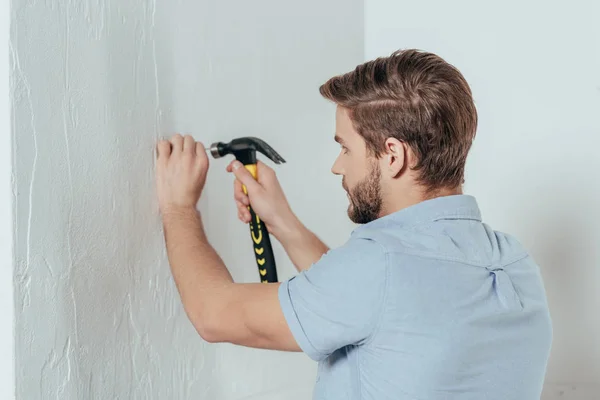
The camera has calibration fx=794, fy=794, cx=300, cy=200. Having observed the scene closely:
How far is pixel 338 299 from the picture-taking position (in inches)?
40.7

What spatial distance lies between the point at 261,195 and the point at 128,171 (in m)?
0.25

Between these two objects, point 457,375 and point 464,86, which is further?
point 464,86

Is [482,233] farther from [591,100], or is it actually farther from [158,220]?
[591,100]

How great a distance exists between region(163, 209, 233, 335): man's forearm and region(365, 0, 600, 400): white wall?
93 cm

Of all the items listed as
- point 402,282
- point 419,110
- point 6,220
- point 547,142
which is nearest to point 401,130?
point 419,110

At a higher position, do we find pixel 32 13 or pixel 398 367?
pixel 32 13

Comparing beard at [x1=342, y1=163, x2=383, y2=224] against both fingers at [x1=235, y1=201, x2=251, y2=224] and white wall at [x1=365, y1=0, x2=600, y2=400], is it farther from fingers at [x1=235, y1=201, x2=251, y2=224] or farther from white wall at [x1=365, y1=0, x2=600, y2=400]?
white wall at [x1=365, y1=0, x2=600, y2=400]

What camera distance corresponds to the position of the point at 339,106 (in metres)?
1.21

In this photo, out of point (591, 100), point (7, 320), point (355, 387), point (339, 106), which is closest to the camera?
point (7, 320)

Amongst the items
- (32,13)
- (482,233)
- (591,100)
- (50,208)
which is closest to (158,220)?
(50,208)

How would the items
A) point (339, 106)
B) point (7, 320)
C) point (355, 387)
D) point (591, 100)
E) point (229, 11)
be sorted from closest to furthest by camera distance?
point (7, 320) < point (355, 387) < point (339, 106) < point (229, 11) < point (591, 100)

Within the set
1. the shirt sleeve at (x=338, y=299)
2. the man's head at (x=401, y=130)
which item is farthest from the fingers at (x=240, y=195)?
the shirt sleeve at (x=338, y=299)

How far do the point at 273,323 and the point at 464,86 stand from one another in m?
0.44

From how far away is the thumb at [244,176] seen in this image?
1.34 m
